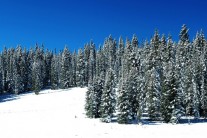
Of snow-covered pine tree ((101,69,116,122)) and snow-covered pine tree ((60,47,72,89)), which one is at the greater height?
snow-covered pine tree ((60,47,72,89))

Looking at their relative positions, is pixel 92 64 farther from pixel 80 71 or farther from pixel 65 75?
pixel 65 75

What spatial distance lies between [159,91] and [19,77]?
2852 inches

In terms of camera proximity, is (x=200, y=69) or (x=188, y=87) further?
(x=200, y=69)

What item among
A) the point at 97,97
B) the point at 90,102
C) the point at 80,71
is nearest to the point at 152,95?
the point at 97,97

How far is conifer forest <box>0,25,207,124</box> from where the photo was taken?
197 feet

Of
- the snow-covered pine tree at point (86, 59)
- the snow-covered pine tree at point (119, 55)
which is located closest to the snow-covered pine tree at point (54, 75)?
the snow-covered pine tree at point (86, 59)

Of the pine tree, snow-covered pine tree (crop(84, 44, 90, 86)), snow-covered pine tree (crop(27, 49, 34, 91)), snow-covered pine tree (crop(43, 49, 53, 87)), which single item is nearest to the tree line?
snow-covered pine tree (crop(84, 44, 90, 86))

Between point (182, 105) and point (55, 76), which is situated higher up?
point (55, 76)

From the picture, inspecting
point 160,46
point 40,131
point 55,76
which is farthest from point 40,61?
point 40,131

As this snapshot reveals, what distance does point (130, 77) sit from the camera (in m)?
63.2

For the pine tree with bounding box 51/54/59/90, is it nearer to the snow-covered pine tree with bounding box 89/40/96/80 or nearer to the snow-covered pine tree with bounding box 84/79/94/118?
the snow-covered pine tree with bounding box 89/40/96/80

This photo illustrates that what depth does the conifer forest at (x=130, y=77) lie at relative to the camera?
60188 mm

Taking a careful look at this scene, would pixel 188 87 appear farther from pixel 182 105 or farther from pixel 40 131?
pixel 40 131

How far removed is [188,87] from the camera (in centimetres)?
6800
